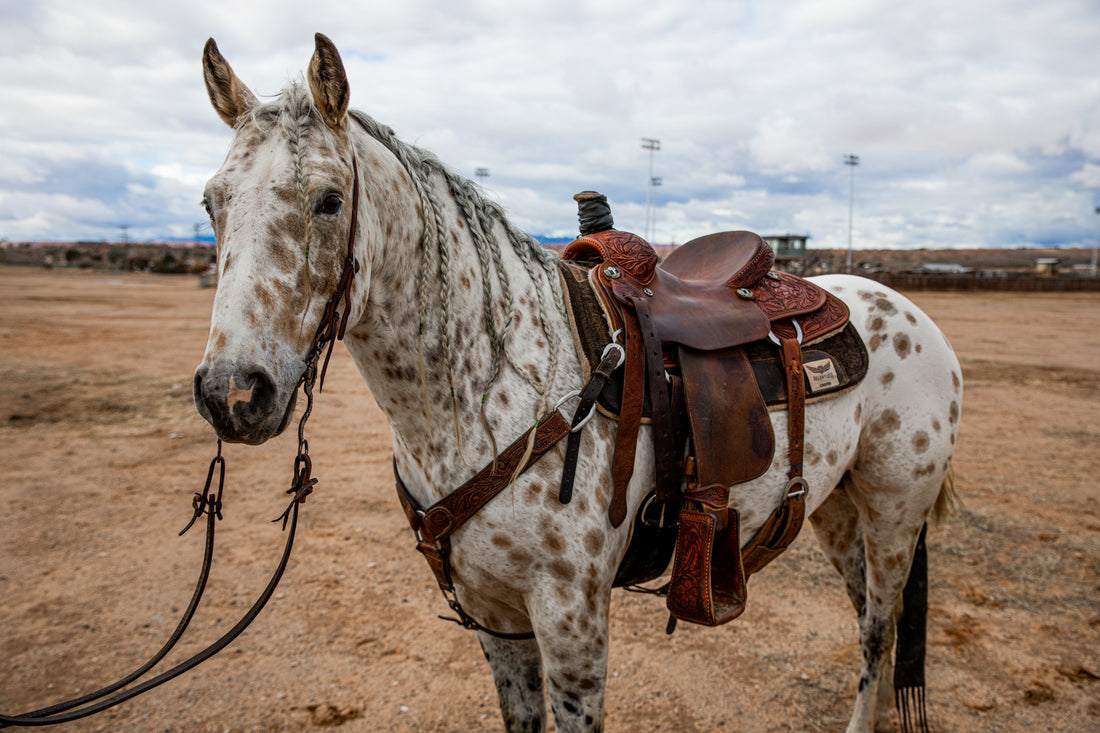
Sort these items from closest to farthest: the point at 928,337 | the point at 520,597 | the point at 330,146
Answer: the point at 330,146 → the point at 520,597 → the point at 928,337

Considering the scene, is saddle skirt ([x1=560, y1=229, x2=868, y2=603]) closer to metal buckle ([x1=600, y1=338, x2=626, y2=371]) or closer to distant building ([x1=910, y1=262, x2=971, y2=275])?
metal buckle ([x1=600, y1=338, x2=626, y2=371])

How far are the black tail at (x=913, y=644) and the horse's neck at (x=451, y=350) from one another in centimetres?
205

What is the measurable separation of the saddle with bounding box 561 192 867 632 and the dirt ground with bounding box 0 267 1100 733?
134 cm

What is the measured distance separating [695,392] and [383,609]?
2.82 m

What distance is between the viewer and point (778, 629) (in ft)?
11.5

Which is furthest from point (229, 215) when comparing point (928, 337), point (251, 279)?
point (928, 337)

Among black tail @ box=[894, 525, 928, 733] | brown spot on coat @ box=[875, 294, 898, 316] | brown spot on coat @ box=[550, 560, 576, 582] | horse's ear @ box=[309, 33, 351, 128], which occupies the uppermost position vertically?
horse's ear @ box=[309, 33, 351, 128]

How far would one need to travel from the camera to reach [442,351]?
1.64m

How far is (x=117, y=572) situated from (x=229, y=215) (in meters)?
4.01

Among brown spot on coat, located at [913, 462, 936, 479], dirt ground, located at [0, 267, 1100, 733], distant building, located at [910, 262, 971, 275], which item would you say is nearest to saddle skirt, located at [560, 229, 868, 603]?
brown spot on coat, located at [913, 462, 936, 479]

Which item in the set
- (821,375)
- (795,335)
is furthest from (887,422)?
(795,335)

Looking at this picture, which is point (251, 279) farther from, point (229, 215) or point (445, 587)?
point (445, 587)

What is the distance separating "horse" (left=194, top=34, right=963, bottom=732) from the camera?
4.17ft

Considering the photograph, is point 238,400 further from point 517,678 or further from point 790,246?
point 790,246
